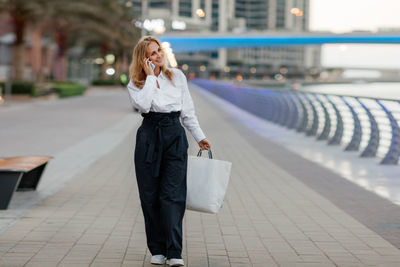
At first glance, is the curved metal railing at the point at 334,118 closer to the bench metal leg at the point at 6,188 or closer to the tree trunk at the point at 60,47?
the bench metal leg at the point at 6,188

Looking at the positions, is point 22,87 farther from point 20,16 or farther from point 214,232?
point 214,232

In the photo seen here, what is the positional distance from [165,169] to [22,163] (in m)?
3.68

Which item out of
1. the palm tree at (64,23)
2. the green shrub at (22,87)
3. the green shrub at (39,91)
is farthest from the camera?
the green shrub at (39,91)

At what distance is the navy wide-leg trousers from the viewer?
5.08m

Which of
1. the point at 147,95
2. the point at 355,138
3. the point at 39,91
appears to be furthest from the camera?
the point at 39,91

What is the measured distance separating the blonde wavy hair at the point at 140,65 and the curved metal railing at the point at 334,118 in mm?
7421

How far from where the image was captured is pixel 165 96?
5090mm

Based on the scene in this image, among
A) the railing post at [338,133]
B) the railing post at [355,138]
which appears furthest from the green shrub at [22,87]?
the railing post at [355,138]

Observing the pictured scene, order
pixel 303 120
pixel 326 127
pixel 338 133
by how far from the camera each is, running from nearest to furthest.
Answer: pixel 338 133, pixel 326 127, pixel 303 120

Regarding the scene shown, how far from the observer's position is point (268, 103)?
27.0 m

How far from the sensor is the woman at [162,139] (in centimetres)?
504

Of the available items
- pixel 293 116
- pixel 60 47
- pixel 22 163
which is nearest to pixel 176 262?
pixel 22 163

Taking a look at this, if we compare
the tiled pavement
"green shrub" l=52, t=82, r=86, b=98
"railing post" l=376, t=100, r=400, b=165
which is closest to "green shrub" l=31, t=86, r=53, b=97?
"green shrub" l=52, t=82, r=86, b=98

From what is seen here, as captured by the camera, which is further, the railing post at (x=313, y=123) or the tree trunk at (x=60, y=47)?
the tree trunk at (x=60, y=47)
